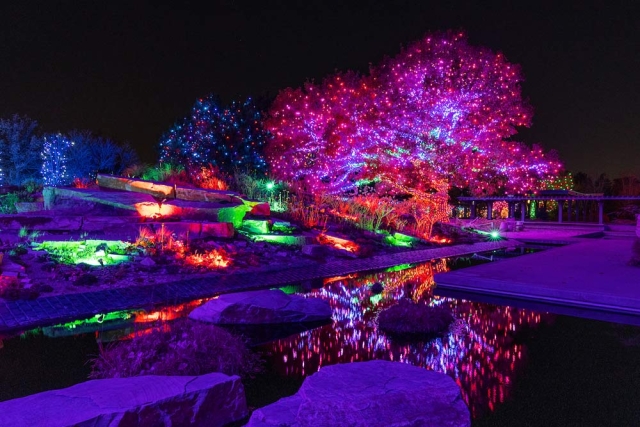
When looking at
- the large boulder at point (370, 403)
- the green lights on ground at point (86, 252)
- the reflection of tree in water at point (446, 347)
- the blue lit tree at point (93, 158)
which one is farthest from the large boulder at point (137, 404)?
Answer: the blue lit tree at point (93, 158)

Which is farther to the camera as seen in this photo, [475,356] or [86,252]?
[86,252]

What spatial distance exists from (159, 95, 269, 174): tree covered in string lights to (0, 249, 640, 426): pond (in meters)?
16.0

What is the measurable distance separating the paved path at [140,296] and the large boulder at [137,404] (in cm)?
339

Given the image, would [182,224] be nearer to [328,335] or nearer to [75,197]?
[75,197]

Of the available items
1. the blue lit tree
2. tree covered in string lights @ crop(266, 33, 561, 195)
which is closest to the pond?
tree covered in string lights @ crop(266, 33, 561, 195)

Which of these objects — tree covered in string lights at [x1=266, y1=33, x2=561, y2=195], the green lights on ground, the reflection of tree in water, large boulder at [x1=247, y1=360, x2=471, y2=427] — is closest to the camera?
large boulder at [x1=247, y1=360, x2=471, y2=427]

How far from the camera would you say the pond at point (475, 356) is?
3902 mm

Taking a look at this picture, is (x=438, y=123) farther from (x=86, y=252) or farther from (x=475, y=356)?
(x=475, y=356)

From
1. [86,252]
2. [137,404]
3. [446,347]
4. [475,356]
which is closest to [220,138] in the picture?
[86,252]

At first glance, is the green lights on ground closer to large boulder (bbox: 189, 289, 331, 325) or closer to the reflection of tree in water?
large boulder (bbox: 189, 289, 331, 325)

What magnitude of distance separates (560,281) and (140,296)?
6255 millimetres

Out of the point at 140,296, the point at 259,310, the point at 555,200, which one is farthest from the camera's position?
the point at 555,200

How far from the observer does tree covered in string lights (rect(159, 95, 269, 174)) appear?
22.8 metres

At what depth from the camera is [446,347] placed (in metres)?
5.39
